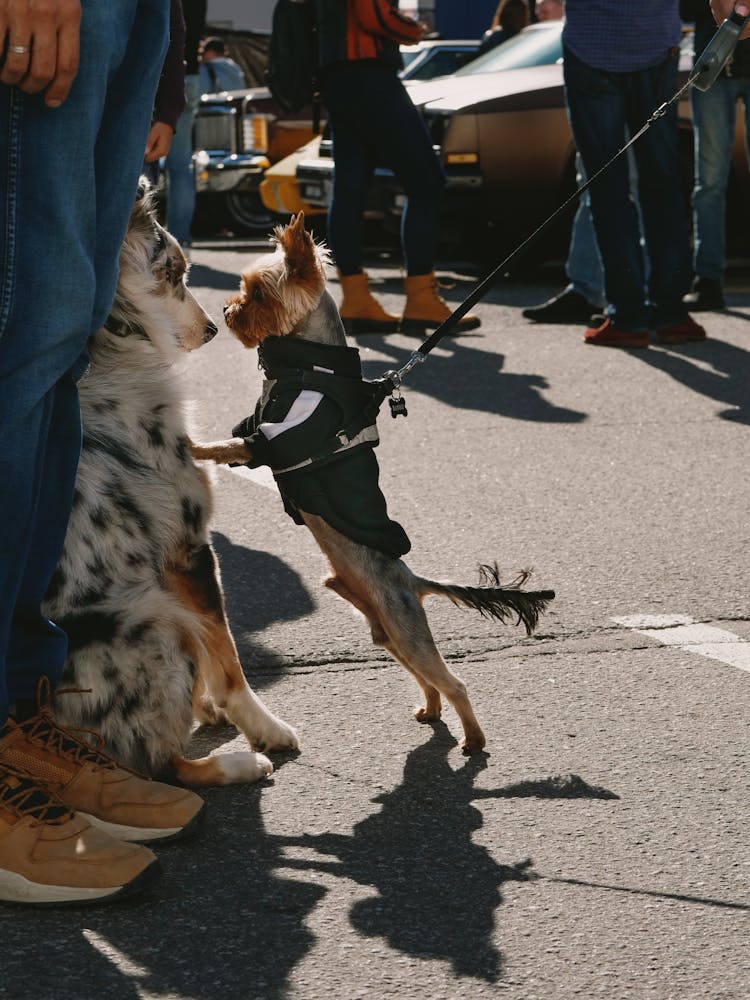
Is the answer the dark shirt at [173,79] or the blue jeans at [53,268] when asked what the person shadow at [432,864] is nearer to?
the blue jeans at [53,268]

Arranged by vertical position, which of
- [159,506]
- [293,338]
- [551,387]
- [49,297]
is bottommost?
[551,387]

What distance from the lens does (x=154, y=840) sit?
2.88 metres

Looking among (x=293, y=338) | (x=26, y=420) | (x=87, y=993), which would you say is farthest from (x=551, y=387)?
(x=87, y=993)

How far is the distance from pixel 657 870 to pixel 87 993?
1038 mm

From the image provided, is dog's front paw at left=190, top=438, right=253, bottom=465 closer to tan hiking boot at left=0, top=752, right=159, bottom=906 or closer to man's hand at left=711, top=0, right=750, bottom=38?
tan hiking boot at left=0, top=752, right=159, bottom=906

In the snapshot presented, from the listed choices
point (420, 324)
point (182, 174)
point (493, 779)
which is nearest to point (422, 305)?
point (420, 324)

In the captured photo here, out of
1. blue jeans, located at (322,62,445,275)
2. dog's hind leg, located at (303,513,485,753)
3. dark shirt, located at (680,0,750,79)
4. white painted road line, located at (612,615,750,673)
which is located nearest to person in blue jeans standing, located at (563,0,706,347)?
dark shirt, located at (680,0,750,79)

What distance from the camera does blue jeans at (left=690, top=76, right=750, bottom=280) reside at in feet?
29.1

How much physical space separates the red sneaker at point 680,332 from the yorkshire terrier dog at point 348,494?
477 centimetres

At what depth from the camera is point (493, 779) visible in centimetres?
325

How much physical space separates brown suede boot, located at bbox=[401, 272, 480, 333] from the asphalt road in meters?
2.38

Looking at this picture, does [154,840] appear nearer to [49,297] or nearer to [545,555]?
[49,297]

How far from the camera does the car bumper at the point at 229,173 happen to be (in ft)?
48.1

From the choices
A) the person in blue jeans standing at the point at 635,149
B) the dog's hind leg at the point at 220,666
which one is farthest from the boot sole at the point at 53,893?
the person in blue jeans standing at the point at 635,149
